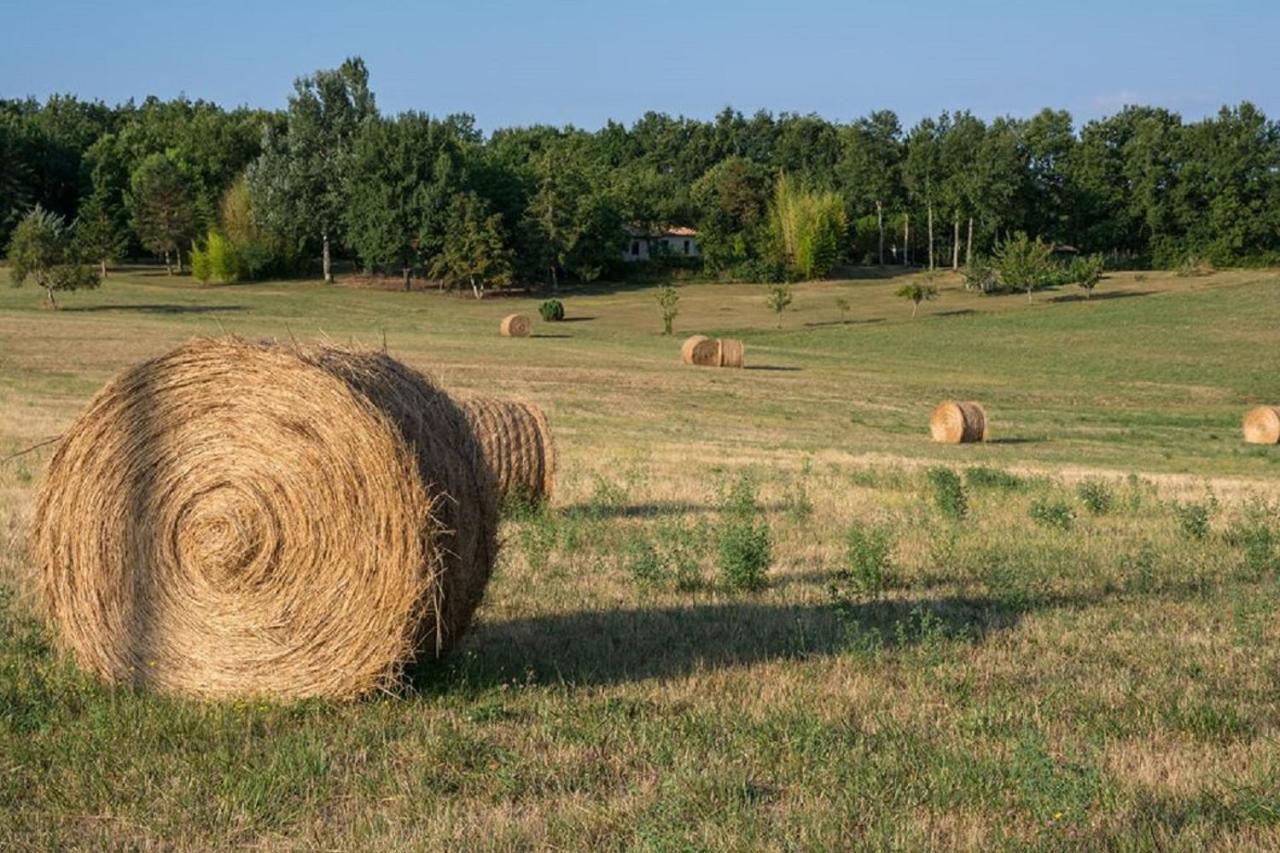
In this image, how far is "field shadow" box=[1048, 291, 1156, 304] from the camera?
8138cm

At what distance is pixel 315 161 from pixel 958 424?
68041 millimetres

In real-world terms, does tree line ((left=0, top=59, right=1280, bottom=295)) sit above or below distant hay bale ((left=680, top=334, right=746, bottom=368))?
above

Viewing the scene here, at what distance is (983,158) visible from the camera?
109125 millimetres

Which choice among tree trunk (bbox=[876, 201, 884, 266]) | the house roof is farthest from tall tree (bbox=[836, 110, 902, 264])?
the house roof

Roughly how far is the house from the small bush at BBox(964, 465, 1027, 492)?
9526cm

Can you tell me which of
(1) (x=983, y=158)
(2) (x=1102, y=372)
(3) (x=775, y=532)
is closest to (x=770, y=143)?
(1) (x=983, y=158)

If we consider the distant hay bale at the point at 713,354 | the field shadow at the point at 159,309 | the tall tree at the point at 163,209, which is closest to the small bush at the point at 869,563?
the distant hay bale at the point at 713,354

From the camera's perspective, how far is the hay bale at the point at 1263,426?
31.5m

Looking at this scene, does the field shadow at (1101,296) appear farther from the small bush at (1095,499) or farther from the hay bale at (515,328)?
the small bush at (1095,499)

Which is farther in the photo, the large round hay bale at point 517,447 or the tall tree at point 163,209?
the tall tree at point 163,209

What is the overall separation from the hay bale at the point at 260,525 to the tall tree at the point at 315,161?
8268 centimetres

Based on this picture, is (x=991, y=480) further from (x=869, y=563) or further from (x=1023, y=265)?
(x=1023, y=265)

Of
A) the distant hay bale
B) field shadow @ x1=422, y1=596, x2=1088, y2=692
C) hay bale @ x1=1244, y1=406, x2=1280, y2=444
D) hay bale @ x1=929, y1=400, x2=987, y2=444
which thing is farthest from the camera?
the distant hay bale

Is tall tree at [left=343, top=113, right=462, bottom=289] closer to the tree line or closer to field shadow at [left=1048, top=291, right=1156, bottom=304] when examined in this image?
the tree line
